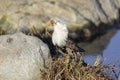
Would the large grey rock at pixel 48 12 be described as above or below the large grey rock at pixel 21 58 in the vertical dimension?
below

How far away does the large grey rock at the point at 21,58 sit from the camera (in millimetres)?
8008

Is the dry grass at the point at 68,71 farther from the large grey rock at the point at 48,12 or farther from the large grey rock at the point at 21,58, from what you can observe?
the large grey rock at the point at 48,12

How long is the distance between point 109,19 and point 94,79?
8.23m

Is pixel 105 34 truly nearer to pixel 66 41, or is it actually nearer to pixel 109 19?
pixel 109 19

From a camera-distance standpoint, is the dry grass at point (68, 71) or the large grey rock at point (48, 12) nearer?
the dry grass at point (68, 71)

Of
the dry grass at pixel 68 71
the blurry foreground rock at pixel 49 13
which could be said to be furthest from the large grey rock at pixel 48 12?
the dry grass at pixel 68 71

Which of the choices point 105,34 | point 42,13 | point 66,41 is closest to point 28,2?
point 42,13

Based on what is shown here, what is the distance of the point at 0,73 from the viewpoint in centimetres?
801

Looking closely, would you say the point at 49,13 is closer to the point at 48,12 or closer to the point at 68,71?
the point at 48,12

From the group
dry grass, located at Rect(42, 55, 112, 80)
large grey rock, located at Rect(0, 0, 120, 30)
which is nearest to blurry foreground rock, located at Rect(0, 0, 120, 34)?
large grey rock, located at Rect(0, 0, 120, 30)

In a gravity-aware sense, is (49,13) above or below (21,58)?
below

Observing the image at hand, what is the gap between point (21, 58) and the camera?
316 inches

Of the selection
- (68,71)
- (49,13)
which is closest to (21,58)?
(68,71)

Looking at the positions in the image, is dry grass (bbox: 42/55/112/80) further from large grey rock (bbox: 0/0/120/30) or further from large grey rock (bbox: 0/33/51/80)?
large grey rock (bbox: 0/0/120/30)
